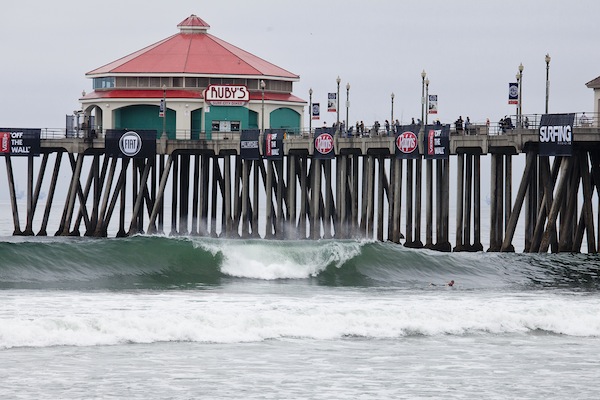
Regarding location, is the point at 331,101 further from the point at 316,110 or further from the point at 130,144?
the point at 130,144

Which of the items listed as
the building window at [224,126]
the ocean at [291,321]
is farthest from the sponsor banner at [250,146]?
the ocean at [291,321]

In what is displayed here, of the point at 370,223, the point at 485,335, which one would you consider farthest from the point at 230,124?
the point at 485,335

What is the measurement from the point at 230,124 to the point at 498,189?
1960 cm

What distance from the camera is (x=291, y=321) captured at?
1435 inches

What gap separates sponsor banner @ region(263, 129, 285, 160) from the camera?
6500 centimetres

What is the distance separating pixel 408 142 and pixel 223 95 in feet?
49.9

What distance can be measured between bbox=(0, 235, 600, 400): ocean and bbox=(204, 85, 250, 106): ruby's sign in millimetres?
15304

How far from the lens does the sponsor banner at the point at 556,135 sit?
51.9 metres

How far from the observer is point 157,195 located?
67.1m

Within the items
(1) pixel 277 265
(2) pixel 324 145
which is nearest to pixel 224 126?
(2) pixel 324 145

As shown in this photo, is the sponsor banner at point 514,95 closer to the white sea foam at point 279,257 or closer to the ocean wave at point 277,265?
the ocean wave at point 277,265

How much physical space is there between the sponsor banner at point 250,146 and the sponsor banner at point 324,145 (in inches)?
134

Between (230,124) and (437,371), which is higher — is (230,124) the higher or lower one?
the higher one

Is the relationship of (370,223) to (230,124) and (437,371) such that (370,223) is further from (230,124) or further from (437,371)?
(437,371)
